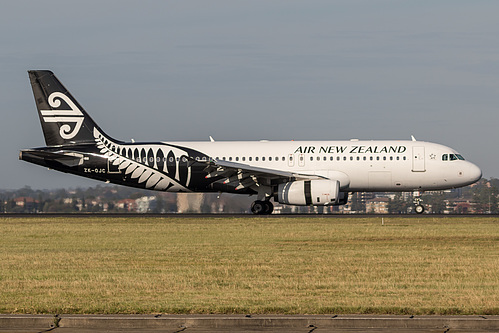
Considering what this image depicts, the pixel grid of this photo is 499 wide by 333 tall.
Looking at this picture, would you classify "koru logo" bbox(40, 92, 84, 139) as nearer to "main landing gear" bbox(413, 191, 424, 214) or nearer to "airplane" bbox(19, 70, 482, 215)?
"airplane" bbox(19, 70, 482, 215)

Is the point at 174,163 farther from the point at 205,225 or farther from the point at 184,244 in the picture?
the point at 184,244

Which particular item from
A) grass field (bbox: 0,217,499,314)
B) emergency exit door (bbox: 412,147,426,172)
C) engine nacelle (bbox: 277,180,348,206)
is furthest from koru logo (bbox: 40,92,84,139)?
emergency exit door (bbox: 412,147,426,172)

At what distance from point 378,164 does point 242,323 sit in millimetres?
34539

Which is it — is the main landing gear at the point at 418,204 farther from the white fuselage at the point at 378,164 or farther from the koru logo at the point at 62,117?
the koru logo at the point at 62,117

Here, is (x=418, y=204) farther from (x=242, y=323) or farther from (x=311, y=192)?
(x=242, y=323)

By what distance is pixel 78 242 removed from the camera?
3050 centimetres

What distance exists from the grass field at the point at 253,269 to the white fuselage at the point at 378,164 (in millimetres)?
9732

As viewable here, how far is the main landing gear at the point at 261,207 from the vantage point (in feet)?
160

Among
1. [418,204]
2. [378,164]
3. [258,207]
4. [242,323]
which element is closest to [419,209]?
[418,204]

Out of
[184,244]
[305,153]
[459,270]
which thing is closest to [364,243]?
[184,244]

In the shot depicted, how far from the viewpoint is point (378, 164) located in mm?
47062

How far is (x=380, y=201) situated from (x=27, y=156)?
31.6 meters

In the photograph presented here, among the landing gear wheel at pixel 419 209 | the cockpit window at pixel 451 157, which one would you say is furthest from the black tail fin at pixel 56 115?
the cockpit window at pixel 451 157

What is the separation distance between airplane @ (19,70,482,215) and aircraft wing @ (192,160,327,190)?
0.06 metres
